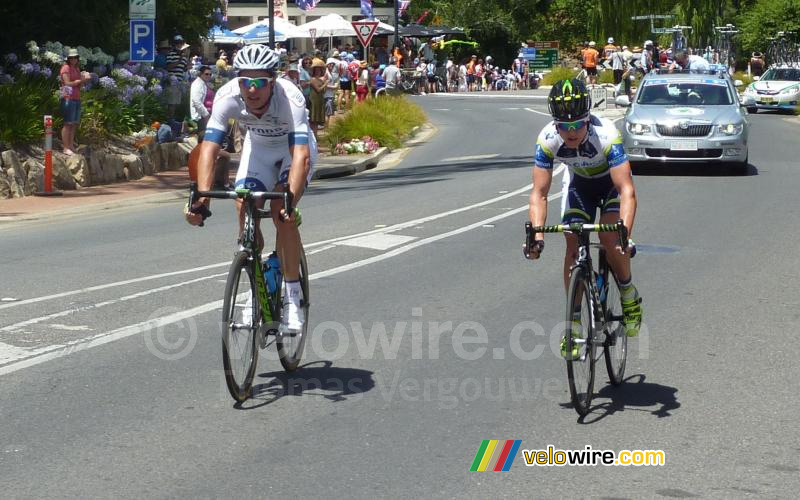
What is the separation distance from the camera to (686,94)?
22734 mm

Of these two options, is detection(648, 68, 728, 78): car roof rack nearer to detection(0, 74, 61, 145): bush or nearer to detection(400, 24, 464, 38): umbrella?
detection(0, 74, 61, 145): bush

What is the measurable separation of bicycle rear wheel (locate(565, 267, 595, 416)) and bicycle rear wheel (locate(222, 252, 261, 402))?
170 centimetres

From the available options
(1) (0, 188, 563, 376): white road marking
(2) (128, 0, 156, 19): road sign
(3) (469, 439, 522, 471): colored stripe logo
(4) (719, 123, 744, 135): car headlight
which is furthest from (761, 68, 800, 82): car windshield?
(3) (469, 439, 522, 471): colored stripe logo

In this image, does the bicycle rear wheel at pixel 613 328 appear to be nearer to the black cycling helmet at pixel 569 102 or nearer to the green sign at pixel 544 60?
the black cycling helmet at pixel 569 102

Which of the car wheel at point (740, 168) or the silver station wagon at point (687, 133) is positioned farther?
the car wheel at point (740, 168)

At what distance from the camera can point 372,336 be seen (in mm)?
9000

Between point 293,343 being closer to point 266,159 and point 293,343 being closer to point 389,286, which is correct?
point 266,159

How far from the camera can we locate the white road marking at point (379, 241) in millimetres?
13807

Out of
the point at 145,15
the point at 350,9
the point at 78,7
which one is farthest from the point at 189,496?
the point at 350,9

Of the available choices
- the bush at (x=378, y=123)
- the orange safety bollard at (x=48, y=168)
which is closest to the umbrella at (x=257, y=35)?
the bush at (x=378, y=123)

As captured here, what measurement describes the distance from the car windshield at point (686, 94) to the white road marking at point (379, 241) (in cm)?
940

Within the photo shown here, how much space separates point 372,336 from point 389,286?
7.17ft

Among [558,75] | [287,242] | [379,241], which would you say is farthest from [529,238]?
[558,75]

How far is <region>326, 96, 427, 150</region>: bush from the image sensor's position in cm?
2994
